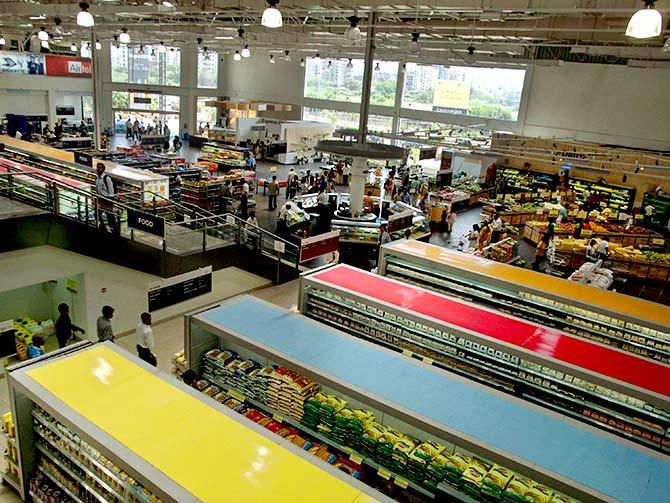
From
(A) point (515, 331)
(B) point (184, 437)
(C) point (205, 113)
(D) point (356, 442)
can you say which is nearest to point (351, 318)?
(A) point (515, 331)

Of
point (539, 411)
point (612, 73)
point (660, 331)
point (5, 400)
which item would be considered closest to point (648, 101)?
point (612, 73)

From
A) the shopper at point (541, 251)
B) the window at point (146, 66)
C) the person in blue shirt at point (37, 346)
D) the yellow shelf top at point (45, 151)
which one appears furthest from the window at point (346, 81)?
the person in blue shirt at point (37, 346)

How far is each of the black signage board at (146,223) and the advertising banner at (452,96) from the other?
2247cm

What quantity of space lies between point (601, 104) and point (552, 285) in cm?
1823

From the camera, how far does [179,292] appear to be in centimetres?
1012

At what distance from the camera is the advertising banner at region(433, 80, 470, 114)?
91.0ft

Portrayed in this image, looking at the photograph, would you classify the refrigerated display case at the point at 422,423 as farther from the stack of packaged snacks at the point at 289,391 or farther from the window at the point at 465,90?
the window at the point at 465,90

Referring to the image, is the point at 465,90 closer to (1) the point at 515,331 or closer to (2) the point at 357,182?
(2) the point at 357,182

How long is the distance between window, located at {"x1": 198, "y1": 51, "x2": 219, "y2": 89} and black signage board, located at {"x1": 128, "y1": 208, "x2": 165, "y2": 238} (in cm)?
3096

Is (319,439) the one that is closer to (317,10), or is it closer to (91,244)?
(91,244)

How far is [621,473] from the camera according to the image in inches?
160

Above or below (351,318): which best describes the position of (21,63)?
above

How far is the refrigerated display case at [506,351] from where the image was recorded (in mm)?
5339

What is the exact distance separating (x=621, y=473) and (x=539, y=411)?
88 centimetres
